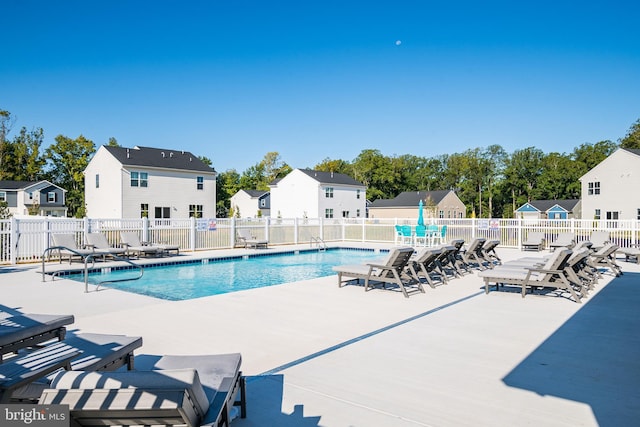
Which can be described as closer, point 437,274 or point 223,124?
point 437,274

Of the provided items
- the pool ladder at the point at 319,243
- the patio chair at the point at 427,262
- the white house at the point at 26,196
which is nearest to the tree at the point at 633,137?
the pool ladder at the point at 319,243

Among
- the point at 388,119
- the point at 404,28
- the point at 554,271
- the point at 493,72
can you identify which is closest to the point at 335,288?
the point at 554,271

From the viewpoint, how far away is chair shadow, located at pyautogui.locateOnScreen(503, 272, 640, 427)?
3.49 m

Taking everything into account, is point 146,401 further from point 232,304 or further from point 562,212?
point 562,212

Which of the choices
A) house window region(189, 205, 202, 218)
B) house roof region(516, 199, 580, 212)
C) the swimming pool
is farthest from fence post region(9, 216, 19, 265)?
house roof region(516, 199, 580, 212)

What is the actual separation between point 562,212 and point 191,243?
49.0 meters

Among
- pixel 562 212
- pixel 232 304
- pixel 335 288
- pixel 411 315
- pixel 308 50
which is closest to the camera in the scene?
pixel 411 315

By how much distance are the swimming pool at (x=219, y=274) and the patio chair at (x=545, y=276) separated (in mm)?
5712

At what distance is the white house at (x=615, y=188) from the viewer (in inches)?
1400

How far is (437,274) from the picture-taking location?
11180 mm

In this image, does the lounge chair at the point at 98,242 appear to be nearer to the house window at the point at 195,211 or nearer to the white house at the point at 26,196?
the house window at the point at 195,211

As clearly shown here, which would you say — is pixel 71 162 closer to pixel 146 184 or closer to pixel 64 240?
pixel 146 184

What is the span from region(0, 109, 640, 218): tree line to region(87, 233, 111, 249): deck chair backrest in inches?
1542

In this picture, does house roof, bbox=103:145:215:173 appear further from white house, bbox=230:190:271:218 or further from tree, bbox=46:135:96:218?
white house, bbox=230:190:271:218
